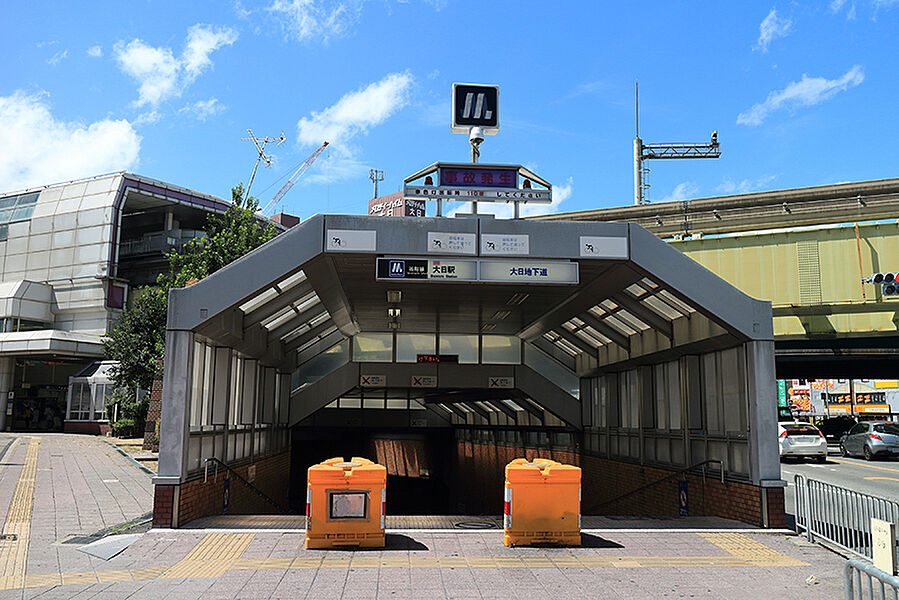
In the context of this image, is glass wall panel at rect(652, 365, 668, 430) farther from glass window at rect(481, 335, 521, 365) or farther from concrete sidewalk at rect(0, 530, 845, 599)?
concrete sidewalk at rect(0, 530, 845, 599)

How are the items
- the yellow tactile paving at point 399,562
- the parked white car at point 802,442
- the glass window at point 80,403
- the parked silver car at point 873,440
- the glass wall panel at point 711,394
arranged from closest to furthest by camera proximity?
the yellow tactile paving at point 399,562, the glass wall panel at point 711,394, the parked white car at point 802,442, the parked silver car at point 873,440, the glass window at point 80,403

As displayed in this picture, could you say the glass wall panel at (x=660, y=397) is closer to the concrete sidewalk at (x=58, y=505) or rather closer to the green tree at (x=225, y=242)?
the concrete sidewalk at (x=58, y=505)

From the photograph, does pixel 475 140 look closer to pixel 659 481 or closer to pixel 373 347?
pixel 659 481

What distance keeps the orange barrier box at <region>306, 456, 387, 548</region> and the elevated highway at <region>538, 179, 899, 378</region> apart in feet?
62.1

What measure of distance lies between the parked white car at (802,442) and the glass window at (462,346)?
12.9 metres

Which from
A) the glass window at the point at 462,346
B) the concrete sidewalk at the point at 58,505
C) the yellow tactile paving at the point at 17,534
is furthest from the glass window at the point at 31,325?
the glass window at the point at 462,346

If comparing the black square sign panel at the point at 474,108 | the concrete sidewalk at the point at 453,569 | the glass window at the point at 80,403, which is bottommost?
the concrete sidewalk at the point at 453,569

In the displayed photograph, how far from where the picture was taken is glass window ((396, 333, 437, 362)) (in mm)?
21578

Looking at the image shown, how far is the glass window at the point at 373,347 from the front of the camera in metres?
21.8

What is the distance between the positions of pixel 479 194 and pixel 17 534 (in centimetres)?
875

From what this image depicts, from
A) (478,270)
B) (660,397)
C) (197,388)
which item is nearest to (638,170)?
(660,397)

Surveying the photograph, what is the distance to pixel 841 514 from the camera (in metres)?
10.4

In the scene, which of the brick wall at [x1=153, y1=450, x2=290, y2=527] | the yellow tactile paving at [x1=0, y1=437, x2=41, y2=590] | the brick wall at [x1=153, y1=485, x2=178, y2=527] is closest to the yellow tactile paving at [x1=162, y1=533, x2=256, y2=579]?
the brick wall at [x1=153, y1=485, x2=178, y2=527]

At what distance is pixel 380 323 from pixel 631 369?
21.1ft
